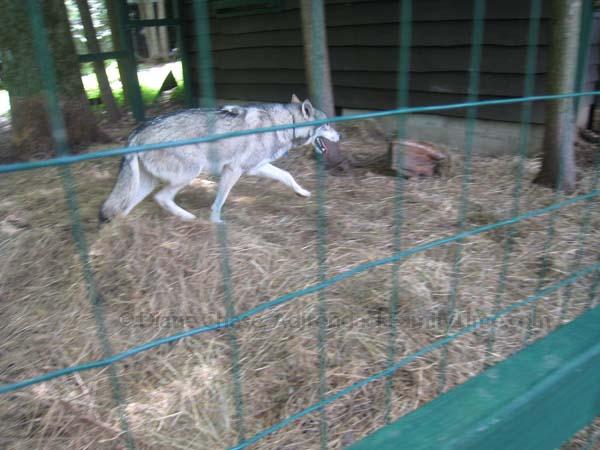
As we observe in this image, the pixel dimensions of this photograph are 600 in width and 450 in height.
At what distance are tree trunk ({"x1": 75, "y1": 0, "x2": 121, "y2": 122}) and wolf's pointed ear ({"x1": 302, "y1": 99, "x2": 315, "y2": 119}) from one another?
431 centimetres

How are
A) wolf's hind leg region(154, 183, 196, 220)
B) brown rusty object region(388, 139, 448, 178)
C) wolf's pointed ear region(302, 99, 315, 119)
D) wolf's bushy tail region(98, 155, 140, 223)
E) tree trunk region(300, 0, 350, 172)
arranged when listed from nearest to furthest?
wolf's bushy tail region(98, 155, 140, 223)
wolf's hind leg region(154, 183, 196, 220)
tree trunk region(300, 0, 350, 172)
wolf's pointed ear region(302, 99, 315, 119)
brown rusty object region(388, 139, 448, 178)

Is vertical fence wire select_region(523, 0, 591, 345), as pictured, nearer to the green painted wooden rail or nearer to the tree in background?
the green painted wooden rail

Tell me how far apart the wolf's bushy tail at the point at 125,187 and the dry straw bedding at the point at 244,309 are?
181 mm

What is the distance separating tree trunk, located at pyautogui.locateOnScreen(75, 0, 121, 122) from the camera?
6.61m

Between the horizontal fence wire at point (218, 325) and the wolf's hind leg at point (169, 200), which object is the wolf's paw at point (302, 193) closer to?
the wolf's hind leg at point (169, 200)

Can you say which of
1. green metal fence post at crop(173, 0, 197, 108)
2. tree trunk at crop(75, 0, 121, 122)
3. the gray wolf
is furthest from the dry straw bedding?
green metal fence post at crop(173, 0, 197, 108)

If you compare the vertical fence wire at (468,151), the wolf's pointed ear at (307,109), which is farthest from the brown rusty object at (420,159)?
the vertical fence wire at (468,151)

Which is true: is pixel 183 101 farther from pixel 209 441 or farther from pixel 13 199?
pixel 209 441

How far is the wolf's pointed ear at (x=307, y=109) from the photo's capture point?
3.95 m

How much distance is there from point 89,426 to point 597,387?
1.85 m

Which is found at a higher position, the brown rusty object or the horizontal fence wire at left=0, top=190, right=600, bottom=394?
the horizontal fence wire at left=0, top=190, right=600, bottom=394

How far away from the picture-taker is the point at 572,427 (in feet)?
4.63

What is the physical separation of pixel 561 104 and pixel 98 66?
6.18m

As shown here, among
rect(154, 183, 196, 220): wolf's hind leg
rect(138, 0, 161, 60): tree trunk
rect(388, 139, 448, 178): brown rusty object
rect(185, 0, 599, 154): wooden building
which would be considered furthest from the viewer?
rect(138, 0, 161, 60): tree trunk
